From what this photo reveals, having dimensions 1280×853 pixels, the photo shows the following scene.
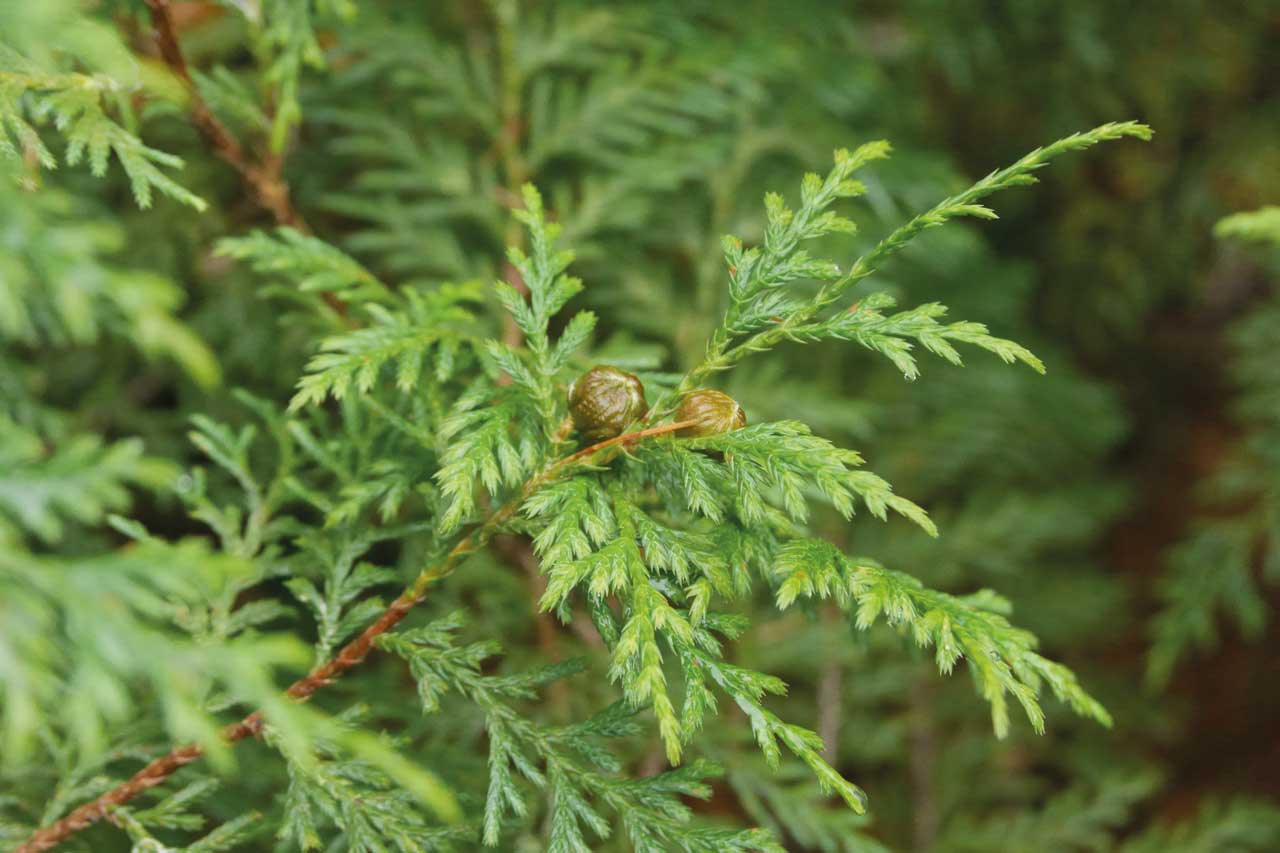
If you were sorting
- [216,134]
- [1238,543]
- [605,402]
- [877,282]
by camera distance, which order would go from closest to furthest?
[605,402] < [216,134] < [877,282] < [1238,543]

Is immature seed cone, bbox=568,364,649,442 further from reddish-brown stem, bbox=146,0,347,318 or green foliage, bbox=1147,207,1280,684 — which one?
green foliage, bbox=1147,207,1280,684

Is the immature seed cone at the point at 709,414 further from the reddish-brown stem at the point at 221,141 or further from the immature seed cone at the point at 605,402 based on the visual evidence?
the reddish-brown stem at the point at 221,141

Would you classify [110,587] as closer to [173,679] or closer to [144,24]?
[173,679]

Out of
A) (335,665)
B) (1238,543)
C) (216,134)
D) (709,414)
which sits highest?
(216,134)

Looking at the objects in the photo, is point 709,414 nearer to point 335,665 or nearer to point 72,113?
point 335,665

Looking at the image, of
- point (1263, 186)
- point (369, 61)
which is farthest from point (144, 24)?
point (1263, 186)

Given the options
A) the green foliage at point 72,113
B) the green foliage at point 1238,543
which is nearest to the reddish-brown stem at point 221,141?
the green foliage at point 72,113

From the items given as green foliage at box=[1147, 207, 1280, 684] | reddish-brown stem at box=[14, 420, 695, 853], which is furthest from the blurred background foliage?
reddish-brown stem at box=[14, 420, 695, 853]

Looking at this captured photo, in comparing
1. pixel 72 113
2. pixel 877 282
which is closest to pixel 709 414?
pixel 72 113
